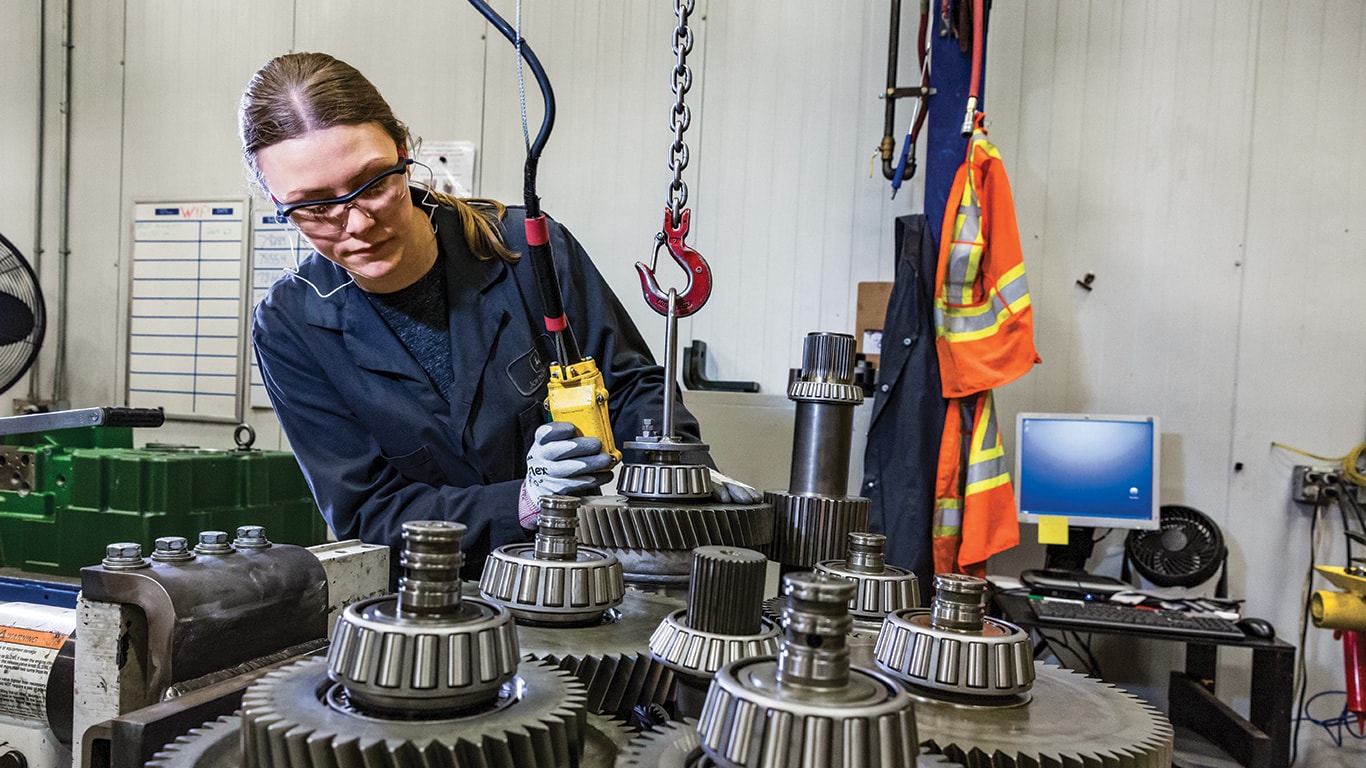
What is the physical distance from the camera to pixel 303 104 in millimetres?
1273

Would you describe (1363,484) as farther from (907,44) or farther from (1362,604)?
(907,44)

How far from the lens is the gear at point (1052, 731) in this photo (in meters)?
0.45

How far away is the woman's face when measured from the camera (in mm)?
1254

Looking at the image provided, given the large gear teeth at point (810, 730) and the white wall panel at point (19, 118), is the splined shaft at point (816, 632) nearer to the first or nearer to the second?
the large gear teeth at point (810, 730)

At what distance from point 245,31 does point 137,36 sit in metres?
0.54

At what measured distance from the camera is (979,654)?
1.63 ft

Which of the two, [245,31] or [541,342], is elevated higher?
[245,31]

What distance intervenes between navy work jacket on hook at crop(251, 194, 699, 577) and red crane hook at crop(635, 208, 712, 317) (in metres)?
0.53

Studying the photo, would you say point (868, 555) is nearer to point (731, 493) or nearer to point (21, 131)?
point (731, 493)

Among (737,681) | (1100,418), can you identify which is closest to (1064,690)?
(737,681)

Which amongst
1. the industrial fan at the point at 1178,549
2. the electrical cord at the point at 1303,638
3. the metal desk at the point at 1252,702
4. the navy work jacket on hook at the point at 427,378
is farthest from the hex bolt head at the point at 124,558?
the electrical cord at the point at 1303,638

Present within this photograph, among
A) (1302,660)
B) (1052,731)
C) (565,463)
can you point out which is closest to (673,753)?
(1052,731)

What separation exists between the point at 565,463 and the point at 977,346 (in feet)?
5.17

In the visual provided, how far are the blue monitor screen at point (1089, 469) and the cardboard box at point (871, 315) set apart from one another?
519 millimetres
